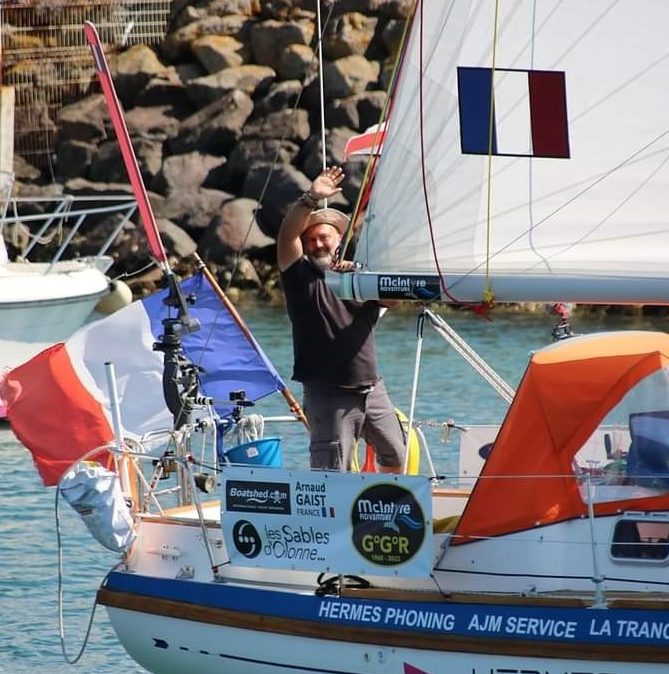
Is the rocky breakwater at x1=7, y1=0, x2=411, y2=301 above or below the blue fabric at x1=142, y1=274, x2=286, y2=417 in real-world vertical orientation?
below

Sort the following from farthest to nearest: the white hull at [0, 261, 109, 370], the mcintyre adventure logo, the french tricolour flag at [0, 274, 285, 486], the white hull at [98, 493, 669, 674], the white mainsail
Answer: the white hull at [0, 261, 109, 370] → the french tricolour flag at [0, 274, 285, 486] → the white mainsail → the mcintyre adventure logo → the white hull at [98, 493, 669, 674]

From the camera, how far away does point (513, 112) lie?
8.77 m

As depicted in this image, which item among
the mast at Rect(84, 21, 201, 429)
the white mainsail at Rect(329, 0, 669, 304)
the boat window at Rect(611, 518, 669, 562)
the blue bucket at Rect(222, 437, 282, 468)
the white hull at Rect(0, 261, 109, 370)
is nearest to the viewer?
the boat window at Rect(611, 518, 669, 562)

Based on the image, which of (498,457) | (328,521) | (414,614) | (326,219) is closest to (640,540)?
(498,457)

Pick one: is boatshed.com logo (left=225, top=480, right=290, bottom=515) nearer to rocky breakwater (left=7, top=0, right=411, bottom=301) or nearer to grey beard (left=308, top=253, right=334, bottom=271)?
grey beard (left=308, top=253, right=334, bottom=271)

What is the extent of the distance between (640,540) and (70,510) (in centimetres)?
772

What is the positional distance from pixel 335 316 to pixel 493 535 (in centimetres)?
154

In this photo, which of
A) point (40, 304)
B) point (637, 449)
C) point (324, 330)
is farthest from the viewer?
point (40, 304)

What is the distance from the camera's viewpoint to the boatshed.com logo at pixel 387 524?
27.0 feet

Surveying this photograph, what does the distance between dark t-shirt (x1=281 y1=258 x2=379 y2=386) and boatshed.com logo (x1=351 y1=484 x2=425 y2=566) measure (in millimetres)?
1089

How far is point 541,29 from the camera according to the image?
8.73m

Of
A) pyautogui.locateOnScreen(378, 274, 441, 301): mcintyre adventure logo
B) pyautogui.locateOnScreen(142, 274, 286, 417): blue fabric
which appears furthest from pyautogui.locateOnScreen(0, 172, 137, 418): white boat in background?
pyautogui.locateOnScreen(378, 274, 441, 301): mcintyre adventure logo

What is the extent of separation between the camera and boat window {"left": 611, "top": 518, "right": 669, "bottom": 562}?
8.09 metres

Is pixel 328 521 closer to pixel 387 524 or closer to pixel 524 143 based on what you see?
pixel 387 524
